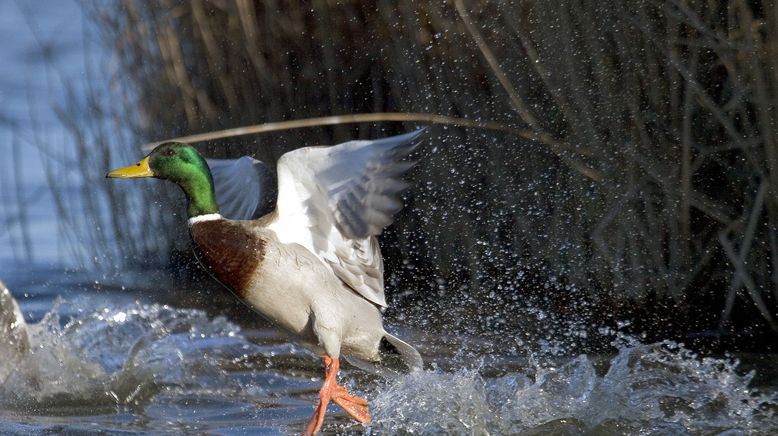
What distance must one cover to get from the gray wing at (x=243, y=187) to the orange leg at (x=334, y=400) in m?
0.86

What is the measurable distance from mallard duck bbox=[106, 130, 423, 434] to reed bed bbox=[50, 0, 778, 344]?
1043 mm

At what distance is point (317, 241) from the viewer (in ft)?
13.8

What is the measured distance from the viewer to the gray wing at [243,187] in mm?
4717

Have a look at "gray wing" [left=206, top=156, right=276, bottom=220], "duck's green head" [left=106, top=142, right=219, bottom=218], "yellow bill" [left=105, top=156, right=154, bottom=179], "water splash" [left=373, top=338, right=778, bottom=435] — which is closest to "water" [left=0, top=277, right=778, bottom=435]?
"water splash" [left=373, top=338, right=778, bottom=435]

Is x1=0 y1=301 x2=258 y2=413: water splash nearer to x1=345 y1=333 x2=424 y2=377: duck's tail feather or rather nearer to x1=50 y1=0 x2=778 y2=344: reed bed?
x1=345 y1=333 x2=424 y2=377: duck's tail feather

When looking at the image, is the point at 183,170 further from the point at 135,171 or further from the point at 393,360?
the point at 393,360

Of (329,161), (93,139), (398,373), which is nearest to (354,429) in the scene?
(398,373)

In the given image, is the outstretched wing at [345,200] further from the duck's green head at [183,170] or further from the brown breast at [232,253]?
the duck's green head at [183,170]

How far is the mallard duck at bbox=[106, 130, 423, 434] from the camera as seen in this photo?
156 inches

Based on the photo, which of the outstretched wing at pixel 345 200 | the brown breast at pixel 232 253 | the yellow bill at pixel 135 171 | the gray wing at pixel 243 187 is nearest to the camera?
the outstretched wing at pixel 345 200

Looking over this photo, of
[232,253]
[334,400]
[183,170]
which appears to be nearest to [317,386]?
[334,400]

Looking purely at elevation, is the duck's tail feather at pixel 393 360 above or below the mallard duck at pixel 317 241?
below

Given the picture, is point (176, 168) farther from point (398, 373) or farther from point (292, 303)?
point (398, 373)

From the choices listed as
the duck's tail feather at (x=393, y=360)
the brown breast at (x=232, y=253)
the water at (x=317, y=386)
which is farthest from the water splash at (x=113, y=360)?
the brown breast at (x=232, y=253)
